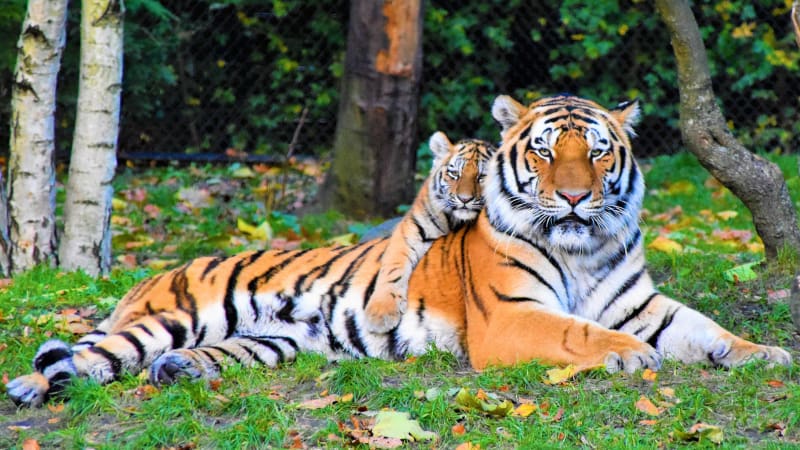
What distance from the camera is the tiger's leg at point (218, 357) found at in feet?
14.4

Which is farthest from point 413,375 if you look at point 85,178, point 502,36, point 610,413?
point 502,36

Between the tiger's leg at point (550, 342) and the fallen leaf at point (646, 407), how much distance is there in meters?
0.29

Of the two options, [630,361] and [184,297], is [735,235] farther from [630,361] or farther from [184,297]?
[184,297]

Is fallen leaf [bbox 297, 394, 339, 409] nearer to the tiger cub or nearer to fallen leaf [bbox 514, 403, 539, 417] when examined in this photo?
fallen leaf [bbox 514, 403, 539, 417]

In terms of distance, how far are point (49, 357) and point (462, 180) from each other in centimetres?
204

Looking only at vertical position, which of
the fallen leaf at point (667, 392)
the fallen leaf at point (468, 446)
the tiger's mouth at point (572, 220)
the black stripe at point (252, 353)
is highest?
the tiger's mouth at point (572, 220)

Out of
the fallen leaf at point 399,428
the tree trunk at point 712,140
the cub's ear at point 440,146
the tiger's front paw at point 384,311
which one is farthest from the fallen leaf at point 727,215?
the fallen leaf at point 399,428

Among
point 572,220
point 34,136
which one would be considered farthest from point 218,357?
point 34,136

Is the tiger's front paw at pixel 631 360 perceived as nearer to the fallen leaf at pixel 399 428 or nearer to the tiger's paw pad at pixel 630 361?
the tiger's paw pad at pixel 630 361

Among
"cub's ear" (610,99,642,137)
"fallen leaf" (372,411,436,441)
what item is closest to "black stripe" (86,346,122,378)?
"fallen leaf" (372,411,436,441)

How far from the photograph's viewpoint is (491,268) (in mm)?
4617

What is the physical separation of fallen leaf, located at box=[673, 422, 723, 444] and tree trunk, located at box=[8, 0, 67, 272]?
4257mm

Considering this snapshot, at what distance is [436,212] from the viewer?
208 inches

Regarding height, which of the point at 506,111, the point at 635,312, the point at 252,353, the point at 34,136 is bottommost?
the point at 252,353
